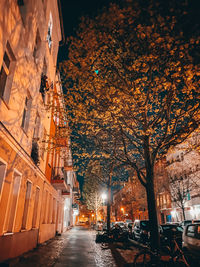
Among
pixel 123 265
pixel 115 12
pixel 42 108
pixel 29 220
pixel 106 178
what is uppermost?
pixel 115 12

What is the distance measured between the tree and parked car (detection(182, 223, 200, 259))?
44.9 inches

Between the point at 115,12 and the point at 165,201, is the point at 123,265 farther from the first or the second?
the point at 165,201

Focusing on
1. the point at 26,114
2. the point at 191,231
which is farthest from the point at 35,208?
the point at 191,231

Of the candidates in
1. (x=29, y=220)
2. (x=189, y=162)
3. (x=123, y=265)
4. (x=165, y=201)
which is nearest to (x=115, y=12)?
(x=123, y=265)

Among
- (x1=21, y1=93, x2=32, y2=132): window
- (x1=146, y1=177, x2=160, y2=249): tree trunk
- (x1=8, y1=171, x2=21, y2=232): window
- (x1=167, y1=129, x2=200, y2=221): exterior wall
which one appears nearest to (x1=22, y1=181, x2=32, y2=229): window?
(x1=8, y1=171, x2=21, y2=232): window

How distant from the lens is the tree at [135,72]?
802 centimetres

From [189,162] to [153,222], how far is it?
85.5 ft

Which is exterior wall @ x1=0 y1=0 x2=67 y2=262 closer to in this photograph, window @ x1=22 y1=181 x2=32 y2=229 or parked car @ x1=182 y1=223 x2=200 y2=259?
window @ x1=22 y1=181 x2=32 y2=229

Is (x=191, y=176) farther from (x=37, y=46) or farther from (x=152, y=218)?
(x=37, y=46)

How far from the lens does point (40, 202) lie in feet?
43.7

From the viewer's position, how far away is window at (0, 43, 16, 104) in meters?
7.52

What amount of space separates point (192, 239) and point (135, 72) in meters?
7.21

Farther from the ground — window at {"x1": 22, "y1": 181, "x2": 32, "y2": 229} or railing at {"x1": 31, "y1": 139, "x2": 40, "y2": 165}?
railing at {"x1": 31, "y1": 139, "x2": 40, "y2": 165}

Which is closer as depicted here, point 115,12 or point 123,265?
point 123,265
